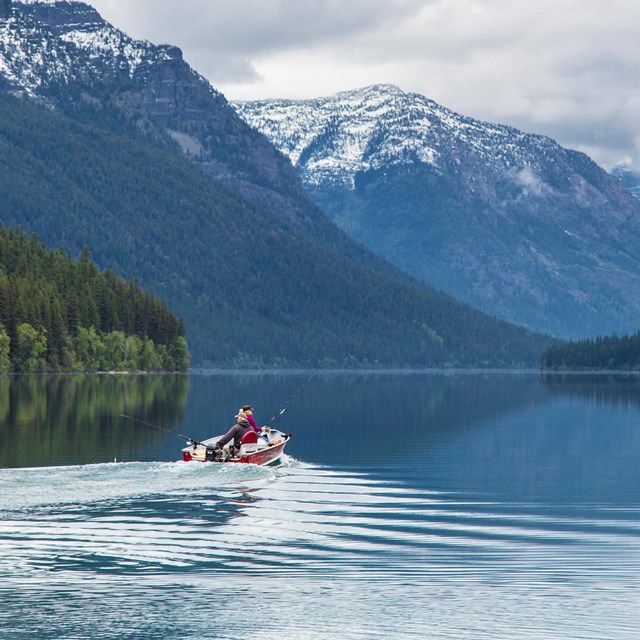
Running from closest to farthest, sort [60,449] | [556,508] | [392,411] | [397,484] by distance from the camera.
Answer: [556,508]
[397,484]
[60,449]
[392,411]

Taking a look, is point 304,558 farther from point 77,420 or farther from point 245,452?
point 77,420

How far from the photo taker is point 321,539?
50344 mm

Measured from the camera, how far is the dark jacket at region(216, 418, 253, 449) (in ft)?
252

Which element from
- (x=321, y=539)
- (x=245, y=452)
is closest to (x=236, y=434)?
(x=245, y=452)

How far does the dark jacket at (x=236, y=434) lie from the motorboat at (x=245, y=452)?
0.75 ft

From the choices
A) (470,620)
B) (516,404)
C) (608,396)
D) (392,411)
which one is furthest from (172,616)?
(608,396)

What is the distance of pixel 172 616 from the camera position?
3853 cm

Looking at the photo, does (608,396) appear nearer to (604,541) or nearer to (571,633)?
(604,541)

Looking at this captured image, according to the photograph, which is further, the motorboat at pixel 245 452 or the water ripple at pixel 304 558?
the motorboat at pixel 245 452

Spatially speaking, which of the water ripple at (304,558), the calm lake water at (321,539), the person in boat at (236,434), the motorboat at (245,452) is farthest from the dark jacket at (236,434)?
the water ripple at (304,558)

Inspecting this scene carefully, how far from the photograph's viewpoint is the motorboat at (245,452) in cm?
7475

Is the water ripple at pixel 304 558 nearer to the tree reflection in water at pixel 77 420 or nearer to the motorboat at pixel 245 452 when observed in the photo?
the motorboat at pixel 245 452

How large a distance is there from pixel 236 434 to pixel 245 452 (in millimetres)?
1040

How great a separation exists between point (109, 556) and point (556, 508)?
22379 millimetres
